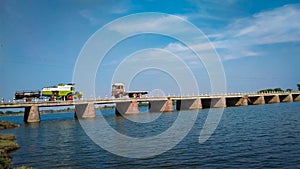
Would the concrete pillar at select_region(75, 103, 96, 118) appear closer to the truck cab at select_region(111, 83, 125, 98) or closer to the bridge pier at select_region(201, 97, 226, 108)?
the truck cab at select_region(111, 83, 125, 98)

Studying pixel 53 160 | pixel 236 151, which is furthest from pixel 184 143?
pixel 53 160

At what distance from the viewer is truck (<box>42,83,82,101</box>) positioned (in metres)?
102

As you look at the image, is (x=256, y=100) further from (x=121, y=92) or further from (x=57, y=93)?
(x=57, y=93)

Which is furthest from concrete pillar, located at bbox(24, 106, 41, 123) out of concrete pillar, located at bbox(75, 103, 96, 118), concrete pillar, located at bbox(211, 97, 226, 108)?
concrete pillar, located at bbox(211, 97, 226, 108)

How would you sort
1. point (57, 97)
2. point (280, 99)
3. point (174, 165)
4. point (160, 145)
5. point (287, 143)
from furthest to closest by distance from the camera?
point (280, 99)
point (57, 97)
point (160, 145)
point (287, 143)
point (174, 165)

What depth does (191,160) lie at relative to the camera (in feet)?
86.6

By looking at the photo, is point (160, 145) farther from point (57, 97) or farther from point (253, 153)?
point (57, 97)

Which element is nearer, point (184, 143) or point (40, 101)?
point (184, 143)

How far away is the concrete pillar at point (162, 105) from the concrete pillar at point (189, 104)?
49.4 feet

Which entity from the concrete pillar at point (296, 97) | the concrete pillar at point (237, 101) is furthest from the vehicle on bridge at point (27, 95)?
the concrete pillar at point (296, 97)

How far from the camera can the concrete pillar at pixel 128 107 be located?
118 meters

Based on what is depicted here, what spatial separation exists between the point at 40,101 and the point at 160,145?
69516 mm

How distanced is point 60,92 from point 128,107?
29.6 m

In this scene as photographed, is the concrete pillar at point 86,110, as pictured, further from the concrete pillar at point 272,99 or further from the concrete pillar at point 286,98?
the concrete pillar at point 286,98
